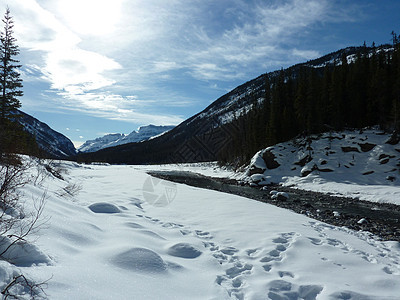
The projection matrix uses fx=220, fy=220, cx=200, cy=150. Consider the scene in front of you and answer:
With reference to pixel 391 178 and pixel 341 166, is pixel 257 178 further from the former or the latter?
pixel 391 178

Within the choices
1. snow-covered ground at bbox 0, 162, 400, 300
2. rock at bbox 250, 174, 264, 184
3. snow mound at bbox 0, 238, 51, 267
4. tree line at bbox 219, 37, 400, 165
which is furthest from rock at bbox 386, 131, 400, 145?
snow mound at bbox 0, 238, 51, 267

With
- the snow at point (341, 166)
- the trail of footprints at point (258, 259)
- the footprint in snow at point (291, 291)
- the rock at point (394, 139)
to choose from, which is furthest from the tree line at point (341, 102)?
the footprint in snow at point (291, 291)

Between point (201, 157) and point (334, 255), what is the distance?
111088mm

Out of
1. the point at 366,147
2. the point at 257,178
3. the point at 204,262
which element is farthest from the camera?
the point at 257,178

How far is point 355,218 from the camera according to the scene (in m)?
12.9

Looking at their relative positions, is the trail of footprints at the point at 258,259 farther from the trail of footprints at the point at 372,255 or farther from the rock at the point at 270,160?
the rock at the point at 270,160

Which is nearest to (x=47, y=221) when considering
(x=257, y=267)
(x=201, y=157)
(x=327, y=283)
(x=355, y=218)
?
(x=257, y=267)

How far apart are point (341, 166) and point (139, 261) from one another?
102 feet

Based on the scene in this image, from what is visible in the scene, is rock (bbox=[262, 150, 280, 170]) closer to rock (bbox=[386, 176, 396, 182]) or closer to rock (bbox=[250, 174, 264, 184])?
rock (bbox=[250, 174, 264, 184])

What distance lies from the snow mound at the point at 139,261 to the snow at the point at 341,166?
22086 mm

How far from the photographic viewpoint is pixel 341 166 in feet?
93.9

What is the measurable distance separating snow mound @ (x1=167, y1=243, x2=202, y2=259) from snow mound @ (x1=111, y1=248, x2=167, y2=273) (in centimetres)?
114

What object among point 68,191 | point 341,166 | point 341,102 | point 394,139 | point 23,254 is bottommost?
point 68,191

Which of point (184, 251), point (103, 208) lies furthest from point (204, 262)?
point (103, 208)
